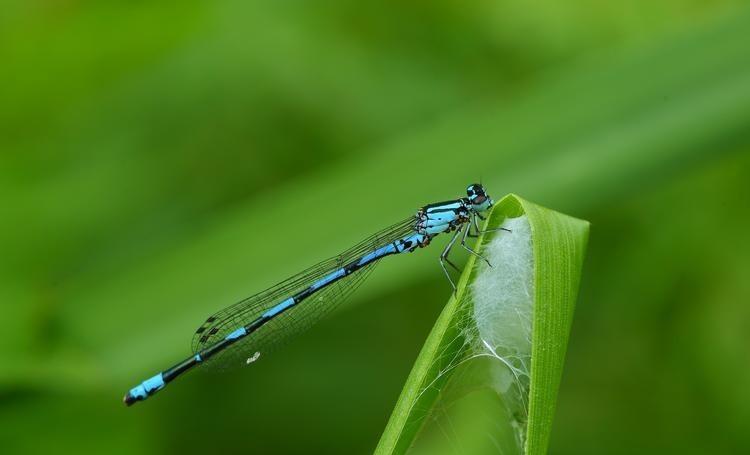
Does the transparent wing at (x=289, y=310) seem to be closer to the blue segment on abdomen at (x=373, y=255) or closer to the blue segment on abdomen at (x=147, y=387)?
the blue segment on abdomen at (x=373, y=255)

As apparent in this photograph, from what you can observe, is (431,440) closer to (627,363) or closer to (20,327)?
(627,363)

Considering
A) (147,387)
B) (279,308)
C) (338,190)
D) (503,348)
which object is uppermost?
(338,190)

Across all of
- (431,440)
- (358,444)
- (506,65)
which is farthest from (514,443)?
(506,65)

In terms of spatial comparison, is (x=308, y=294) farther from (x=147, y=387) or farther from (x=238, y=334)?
(x=147, y=387)

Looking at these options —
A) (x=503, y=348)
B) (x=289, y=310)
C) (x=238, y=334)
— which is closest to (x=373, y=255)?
(x=289, y=310)

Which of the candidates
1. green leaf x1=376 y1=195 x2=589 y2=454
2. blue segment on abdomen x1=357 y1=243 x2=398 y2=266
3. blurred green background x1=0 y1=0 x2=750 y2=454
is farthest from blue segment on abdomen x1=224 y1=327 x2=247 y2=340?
green leaf x1=376 y1=195 x2=589 y2=454

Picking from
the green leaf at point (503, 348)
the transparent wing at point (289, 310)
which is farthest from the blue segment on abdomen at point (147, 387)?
the green leaf at point (503, 348)
